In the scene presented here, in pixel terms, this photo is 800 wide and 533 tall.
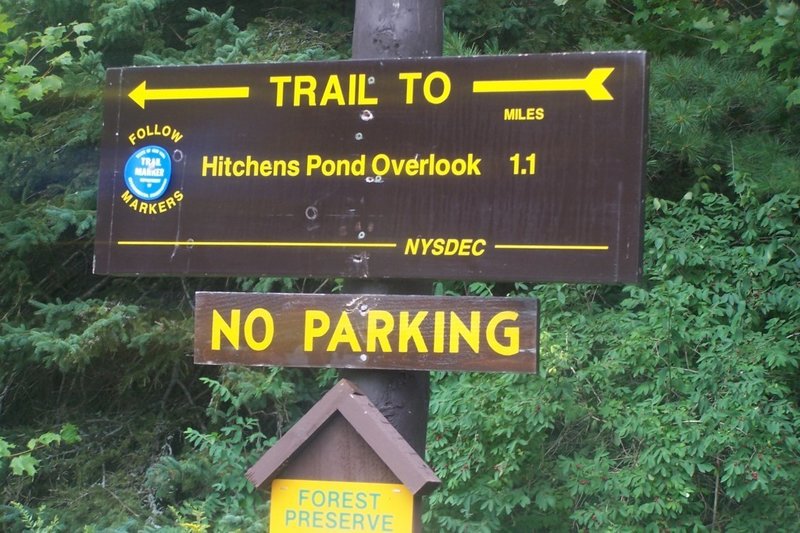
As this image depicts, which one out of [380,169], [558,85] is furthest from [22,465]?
[558,85]

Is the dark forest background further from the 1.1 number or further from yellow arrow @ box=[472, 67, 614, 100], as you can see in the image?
yellow arrow @ box=[472, 67, 614, 100]

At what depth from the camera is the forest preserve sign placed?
10.5ft

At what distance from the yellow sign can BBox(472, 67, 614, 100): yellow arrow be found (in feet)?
4.44

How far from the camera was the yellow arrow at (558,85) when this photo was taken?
3.20m

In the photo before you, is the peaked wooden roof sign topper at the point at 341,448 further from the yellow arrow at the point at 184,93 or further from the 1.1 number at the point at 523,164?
the yellow arrow at the point at 184,93

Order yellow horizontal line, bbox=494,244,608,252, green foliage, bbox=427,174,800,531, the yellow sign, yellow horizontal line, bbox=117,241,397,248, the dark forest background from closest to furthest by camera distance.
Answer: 1. the yellow sign
2. yellow horizontal line, bbox=494,244,608,252
3. yellow horizontal line, bbox=117,241,397,248
4. green foliage, bbox=427,174,800,531
5. the dark forest background

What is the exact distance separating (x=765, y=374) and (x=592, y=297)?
1356mm

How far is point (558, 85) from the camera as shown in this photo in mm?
3238

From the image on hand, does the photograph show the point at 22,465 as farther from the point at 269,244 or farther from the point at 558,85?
the point at 558,85

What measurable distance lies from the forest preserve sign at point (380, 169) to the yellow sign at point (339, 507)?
716 mm

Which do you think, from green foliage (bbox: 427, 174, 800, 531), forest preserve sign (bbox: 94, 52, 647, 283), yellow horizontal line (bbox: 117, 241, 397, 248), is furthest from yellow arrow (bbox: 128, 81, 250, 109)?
green foliage (bbox: 427, 174, 800, 531)

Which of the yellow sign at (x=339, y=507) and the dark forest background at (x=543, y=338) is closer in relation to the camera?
the yellow sign at (x=339, y=507)

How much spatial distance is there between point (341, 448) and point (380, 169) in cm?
96

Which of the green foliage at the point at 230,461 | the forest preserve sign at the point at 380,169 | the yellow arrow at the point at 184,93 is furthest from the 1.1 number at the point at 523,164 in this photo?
the green foliage at the point at 230,461
